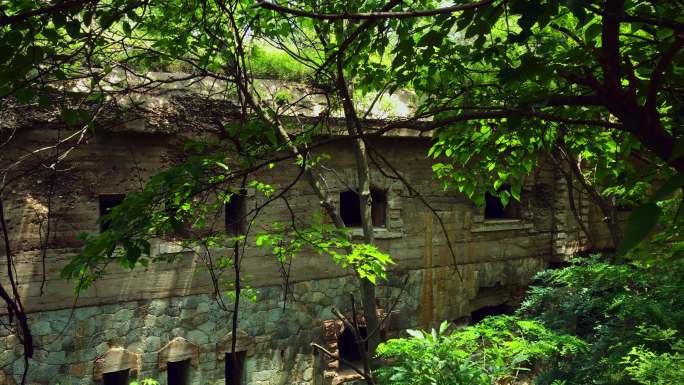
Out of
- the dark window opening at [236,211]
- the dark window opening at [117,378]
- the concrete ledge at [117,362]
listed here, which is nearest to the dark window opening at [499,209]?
the dark window opening at [236,211]

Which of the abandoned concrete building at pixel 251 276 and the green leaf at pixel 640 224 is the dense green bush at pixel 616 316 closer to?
the abandoned concrete building at pixel 251 276

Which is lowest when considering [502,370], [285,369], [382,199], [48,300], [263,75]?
[285,369]

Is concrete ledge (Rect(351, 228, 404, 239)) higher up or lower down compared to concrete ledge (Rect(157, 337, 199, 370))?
higher up

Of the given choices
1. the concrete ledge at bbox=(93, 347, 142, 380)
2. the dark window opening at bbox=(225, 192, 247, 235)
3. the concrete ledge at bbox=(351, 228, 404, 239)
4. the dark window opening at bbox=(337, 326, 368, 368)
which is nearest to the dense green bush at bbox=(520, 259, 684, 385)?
the concrete ledge at bbox=(351, 228, 404, 239)

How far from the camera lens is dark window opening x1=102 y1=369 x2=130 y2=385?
5941mm

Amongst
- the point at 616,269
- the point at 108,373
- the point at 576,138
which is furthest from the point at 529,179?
the point at 108,373

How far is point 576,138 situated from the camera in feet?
10.8

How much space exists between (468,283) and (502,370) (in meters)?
4.17

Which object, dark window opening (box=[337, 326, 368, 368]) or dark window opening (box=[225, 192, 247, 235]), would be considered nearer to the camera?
dark window opening (box=[225, 192, 247, 235])

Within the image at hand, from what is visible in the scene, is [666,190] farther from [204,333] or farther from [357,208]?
[357,208]

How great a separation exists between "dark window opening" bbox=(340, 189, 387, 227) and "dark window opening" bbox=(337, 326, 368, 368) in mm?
1480

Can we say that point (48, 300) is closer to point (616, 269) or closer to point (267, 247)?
point (267, 247)

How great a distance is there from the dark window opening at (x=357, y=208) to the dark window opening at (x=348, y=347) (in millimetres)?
1480

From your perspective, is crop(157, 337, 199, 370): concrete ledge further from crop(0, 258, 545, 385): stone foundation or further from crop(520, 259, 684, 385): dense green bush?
crop(520, 259, 684, 385): dense green bush
